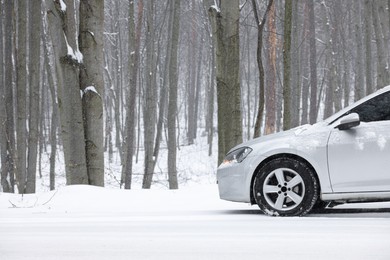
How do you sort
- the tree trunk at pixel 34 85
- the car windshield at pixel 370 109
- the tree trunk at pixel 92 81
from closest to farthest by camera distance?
the car windshield at pixel 370 109
the tree trunk at pixel 92 81
the tree trunk at pixel 34 85

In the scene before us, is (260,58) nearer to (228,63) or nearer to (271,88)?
(228,63)

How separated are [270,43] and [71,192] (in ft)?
50.3

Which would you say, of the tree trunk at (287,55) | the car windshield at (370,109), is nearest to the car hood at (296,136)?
the car windshield at (370,109)

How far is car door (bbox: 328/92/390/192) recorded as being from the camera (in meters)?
6.74

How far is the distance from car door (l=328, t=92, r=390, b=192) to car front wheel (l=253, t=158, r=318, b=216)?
288 mm

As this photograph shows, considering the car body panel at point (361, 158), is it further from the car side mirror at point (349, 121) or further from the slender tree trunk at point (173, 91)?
the slender tree trunk at point (173, 91)

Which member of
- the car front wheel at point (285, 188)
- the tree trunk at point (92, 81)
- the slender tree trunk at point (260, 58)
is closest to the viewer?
the car front wheel at point (285, 188)

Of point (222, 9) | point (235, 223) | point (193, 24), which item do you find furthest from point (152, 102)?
point (193, 24)

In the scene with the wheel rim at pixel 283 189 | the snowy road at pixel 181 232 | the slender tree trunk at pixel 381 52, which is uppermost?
the slender tree trunk at pixel 381 52

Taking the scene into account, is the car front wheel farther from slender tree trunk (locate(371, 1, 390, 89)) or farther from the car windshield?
slender tree trunk (locate(371, 1, 390, 89))

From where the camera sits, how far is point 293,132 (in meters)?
7.23

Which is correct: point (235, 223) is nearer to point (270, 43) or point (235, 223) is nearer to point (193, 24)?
point (270, 43)

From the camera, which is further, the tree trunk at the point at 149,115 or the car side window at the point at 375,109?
the tree trunk at the point at 149,115

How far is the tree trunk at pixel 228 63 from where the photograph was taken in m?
11.1
